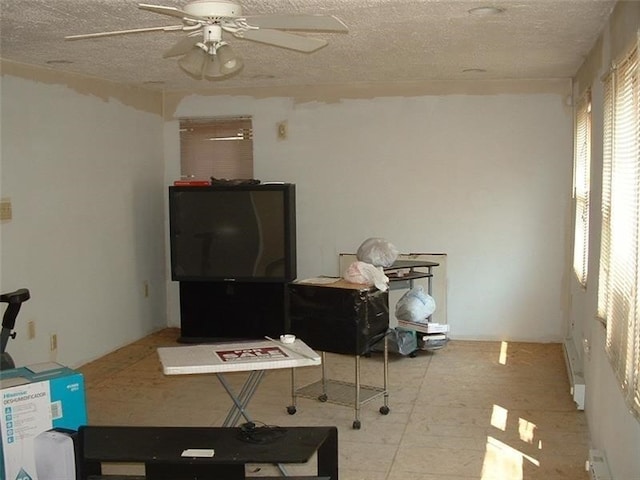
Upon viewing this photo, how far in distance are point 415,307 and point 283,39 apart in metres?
3.36

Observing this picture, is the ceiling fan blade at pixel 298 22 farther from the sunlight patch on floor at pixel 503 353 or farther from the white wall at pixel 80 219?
the sunlight patch on floor at pixel 503 353

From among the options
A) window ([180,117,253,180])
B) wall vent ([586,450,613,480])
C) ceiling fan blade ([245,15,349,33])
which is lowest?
wall vent ([586,450,613,480])

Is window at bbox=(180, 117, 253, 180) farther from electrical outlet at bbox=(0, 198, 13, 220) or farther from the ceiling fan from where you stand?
the ceiling fan

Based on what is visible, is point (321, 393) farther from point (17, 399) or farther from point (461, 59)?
point (461, 59)

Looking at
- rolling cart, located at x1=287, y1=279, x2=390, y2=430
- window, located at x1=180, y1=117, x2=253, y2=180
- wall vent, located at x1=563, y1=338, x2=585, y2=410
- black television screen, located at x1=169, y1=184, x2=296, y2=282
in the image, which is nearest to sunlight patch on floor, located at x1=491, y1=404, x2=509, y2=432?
wall vent, located at x1=563, y1=338, x2=585, y2=410

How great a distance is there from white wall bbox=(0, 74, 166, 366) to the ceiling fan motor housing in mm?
2657

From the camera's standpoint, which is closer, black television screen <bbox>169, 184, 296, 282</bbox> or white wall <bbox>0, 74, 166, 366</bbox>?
white wall <bbox>0, 74, 166, 366</bbox>

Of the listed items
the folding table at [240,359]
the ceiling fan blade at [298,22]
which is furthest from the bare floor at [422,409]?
the ceiling fan blade at [298,22]

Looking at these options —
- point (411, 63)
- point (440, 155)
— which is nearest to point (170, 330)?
point (440, 155)

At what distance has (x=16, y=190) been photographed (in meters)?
4.77

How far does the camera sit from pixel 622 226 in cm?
286

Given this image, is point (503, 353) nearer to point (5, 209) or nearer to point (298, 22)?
point (5, 209)

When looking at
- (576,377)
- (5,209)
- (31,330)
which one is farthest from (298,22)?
(31,330)

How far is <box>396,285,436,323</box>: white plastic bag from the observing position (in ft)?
19.0
